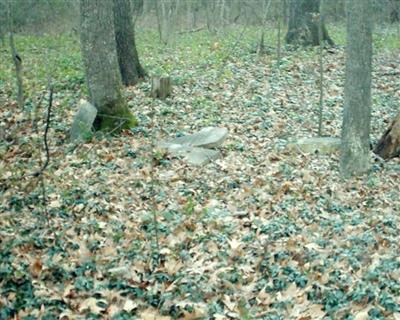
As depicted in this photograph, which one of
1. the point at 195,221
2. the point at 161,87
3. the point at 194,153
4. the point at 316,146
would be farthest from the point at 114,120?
the point at 195,221

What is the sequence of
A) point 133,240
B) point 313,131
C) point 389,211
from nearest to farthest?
1. point 133,240
2. point 389,211
3. point 313,131

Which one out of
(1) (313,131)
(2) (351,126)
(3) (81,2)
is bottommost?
(1) (313,131)

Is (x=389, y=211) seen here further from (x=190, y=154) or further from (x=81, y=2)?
(x=81, y=2)

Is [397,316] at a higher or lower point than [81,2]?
lower

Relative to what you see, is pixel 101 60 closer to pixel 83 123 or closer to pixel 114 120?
pixel 114 120

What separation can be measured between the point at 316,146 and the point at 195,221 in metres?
4.09

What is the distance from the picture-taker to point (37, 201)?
26.1ft

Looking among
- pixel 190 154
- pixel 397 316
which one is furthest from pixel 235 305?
pixel 190 154

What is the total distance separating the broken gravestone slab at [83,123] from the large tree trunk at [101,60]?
208mm

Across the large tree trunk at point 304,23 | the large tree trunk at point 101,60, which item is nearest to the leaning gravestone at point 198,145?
the large tree trunk at point 101,60

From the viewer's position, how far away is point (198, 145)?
10578 millimetres

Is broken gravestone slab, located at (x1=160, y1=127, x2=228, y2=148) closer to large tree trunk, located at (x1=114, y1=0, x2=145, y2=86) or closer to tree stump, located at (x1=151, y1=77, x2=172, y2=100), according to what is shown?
tree stump, located at (x1=151, y1=77, x2=172, y2=100)

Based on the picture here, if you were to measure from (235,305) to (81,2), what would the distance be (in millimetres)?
6954

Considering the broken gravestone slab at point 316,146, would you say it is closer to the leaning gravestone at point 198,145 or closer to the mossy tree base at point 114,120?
the leaning gravestone at point 198,145
